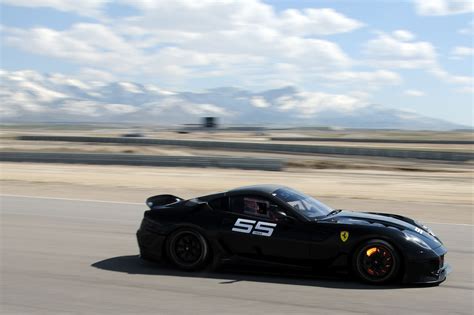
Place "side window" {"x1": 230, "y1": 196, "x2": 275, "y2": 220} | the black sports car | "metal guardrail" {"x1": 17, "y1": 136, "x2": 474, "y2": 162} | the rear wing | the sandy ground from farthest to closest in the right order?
"metal guardrail" {"x1": 17, "y1": 136, "x2": 474, "y2": 162} < the sandy ground < the rear wing < "side window" {"x1": 230, "y1": 196, "x2": 275, "y2": 220} < the black sports car

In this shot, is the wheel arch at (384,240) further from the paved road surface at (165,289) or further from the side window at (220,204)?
the side window at (220,204)

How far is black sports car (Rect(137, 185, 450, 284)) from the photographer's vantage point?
7035 millimetres

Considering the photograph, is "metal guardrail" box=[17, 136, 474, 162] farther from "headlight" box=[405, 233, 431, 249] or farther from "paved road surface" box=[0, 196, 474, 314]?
"headlight" box=[405, 233, 431, 249]

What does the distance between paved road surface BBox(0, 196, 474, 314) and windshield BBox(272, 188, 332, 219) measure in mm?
827

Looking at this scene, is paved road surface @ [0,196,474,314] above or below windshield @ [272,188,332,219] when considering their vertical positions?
below

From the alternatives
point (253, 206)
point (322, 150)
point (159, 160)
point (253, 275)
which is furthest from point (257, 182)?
point (322, 150)

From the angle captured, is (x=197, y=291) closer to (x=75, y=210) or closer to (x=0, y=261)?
(x=0, y=261)

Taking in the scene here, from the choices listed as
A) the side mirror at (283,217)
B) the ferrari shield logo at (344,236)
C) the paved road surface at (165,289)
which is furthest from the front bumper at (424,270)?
the side mirror at (283,217)

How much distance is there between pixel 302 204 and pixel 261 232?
26.9 inches

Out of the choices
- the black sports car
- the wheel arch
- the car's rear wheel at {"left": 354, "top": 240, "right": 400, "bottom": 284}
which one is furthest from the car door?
the car's rear wheel at {"left": 354, "top": 240, "right": 400, "bottom": 284}

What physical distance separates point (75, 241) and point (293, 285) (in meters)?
4.42

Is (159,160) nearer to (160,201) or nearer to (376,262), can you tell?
(160,201)

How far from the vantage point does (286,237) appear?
7.33 meters

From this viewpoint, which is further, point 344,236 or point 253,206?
point 253,206
